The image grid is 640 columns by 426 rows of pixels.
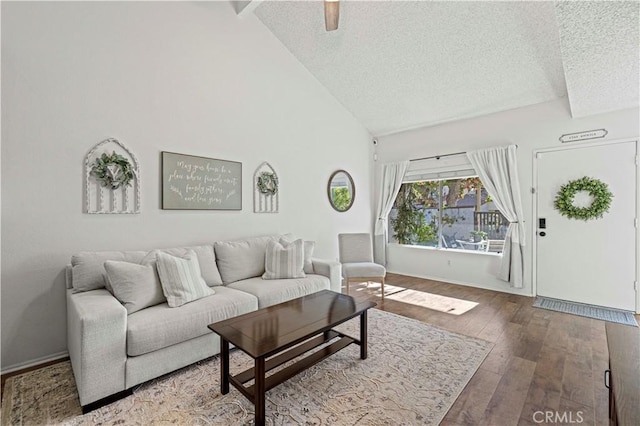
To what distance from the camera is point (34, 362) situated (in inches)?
95.1

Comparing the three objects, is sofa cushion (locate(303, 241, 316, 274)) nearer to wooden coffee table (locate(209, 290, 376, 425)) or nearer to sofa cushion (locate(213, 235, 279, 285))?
sofa cushion (locate(213, 235, 279, 285))

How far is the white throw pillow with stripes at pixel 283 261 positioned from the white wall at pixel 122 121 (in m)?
0.63

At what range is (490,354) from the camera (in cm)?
254

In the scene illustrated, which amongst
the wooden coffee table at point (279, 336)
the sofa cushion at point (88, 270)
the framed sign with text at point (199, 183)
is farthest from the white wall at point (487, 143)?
the sofa cushion at point (88, 270)

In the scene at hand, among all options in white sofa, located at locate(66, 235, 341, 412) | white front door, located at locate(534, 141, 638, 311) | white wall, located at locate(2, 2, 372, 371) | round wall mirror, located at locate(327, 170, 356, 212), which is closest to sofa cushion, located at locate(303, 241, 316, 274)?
white sofa, located at locate(66, 235, 341, 412)

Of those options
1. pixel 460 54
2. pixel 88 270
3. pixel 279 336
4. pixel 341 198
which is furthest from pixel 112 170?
pixel 460 54

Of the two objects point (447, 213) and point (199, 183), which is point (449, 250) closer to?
point (447, 213)

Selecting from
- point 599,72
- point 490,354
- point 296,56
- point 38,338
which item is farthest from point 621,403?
point 296,56

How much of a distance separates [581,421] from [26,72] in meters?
4.66

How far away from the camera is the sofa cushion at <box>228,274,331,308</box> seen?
2.85 meters

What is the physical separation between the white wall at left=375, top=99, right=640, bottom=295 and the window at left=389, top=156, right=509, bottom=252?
0.21 m

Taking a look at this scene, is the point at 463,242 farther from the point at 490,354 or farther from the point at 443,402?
the point at 443,402

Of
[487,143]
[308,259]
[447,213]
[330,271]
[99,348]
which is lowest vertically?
[99,348]

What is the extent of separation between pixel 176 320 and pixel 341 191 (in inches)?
139
